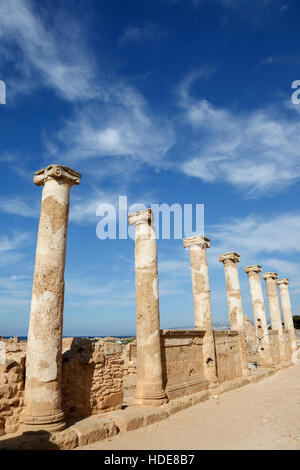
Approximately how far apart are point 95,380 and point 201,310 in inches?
217

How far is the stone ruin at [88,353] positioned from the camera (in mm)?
5625

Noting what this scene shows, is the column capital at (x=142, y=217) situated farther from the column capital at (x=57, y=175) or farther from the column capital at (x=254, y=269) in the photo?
the column capital at (x=254, y=269)

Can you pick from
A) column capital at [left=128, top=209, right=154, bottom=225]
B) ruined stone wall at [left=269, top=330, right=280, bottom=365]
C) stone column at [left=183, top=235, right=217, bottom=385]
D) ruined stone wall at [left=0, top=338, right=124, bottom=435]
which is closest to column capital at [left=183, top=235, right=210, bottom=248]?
stone column at [left=183, top=235, right=217, bottom=385]

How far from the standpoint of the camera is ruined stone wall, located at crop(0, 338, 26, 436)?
5.41 m

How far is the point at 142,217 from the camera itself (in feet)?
30.9

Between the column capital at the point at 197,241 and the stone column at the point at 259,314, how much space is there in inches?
294

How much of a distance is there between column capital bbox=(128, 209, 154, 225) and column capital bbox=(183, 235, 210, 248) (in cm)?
315

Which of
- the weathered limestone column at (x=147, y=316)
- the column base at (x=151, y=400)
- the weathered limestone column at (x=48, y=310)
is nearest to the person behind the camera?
the weathered limestone column at (x=48, y=310)

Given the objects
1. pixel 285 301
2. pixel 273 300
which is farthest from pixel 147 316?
pixel 285 301

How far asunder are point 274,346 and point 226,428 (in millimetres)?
14112

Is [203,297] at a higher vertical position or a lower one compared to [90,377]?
higher

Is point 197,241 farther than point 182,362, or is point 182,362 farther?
point 197,241

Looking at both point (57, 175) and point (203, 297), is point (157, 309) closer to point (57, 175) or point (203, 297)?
point (203, 297)

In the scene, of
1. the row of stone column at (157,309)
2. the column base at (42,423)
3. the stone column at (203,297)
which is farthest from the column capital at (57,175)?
the stone column at (203,297)
